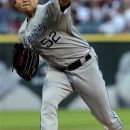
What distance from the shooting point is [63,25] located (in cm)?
676

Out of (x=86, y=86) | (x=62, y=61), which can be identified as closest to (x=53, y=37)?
(x=62, y=61)

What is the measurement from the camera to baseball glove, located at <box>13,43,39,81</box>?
7.37 metres

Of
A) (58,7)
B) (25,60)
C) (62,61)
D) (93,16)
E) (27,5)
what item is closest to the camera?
(58,7)

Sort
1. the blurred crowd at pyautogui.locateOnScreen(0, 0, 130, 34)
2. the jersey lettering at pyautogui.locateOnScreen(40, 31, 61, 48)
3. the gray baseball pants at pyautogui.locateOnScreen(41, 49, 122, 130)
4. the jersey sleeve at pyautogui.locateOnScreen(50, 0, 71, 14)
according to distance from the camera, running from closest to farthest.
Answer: the jersey sleeve at pyautogui.locateOnScreen(50, 0, 71, 14) < the jersey lettering at pyautogui.locateOnScreen(40, 31, 61, 48) < the gray baseball pants at pyautogui.locateOnScreen(41, 49, 122, 130) < the blurred crowd at pyautogui.locateOnScreen(0, 0, 130, 34)

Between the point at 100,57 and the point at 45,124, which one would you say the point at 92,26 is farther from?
the point at 45,124

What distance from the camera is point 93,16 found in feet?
51.7

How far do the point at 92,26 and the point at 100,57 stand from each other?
3.37 feet

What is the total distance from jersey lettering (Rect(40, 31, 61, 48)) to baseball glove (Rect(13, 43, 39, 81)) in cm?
40

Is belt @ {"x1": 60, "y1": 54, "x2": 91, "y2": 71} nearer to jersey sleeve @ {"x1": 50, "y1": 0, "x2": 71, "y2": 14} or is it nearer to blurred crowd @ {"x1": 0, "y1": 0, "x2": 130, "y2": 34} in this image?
jersey sleeve @ {"x1": 50, "y1": 0, "x2": 71, "y2": 14}

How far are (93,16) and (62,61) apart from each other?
8.88 meters

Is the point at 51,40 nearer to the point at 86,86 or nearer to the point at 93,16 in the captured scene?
the point at 86,86

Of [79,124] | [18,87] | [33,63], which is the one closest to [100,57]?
[18,87]

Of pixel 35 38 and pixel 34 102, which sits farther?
pixel 34 102

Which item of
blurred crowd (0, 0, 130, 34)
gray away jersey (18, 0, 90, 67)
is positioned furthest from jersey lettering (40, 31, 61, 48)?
blurred crowd (0, 0, 130, 34)
